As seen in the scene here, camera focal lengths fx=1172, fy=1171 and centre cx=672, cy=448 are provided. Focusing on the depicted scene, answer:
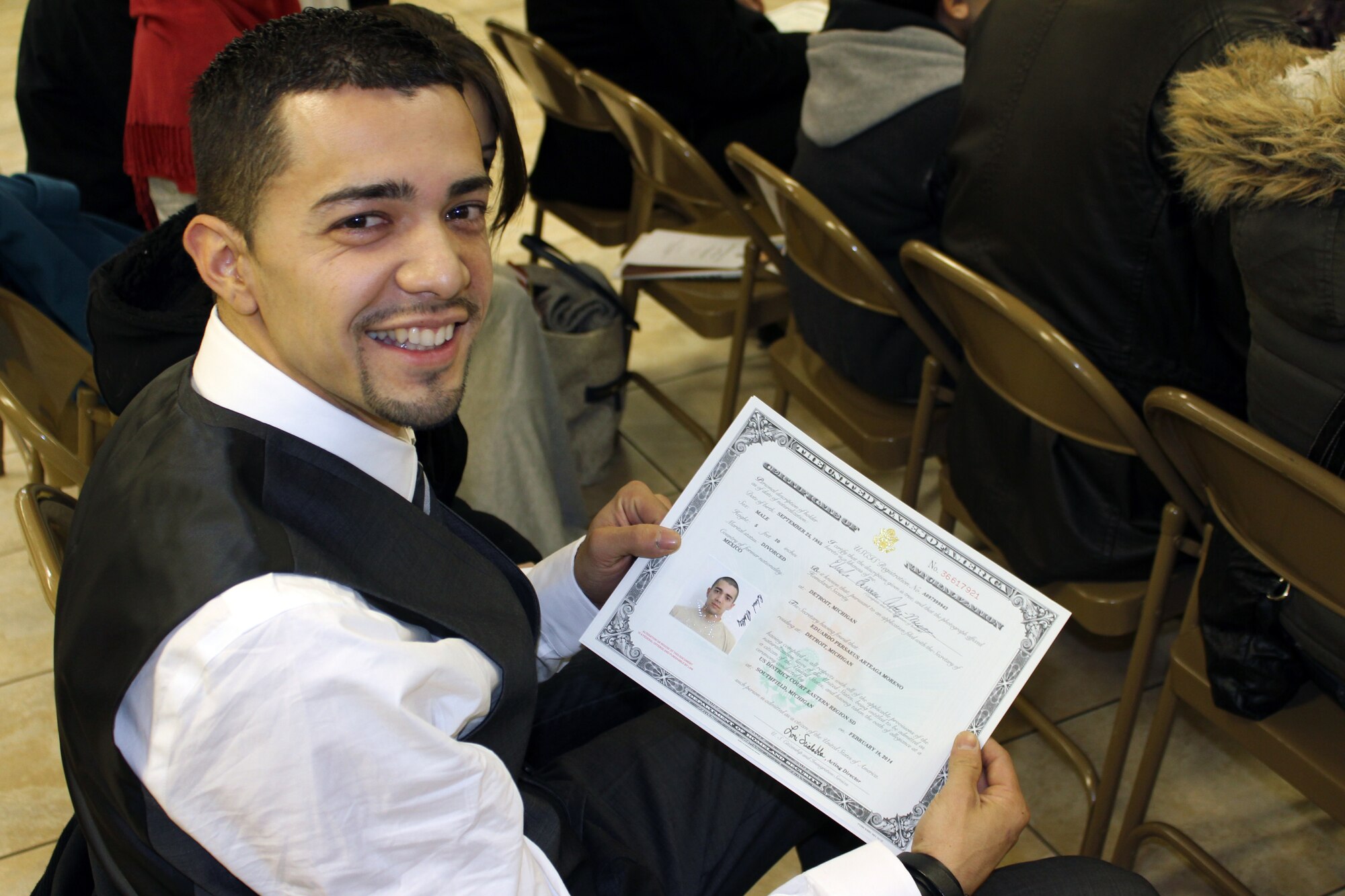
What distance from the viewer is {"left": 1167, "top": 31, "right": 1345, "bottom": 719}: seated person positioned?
119 cm

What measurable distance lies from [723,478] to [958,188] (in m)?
0.91

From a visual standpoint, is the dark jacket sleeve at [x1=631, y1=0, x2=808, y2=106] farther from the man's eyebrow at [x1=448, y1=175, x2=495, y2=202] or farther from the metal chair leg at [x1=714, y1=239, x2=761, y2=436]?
the man's eyebrow at [x1=448, y1=175, x2=495, y2=202]

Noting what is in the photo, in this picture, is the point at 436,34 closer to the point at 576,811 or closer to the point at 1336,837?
the point at 576,811

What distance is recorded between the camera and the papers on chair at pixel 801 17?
10.3ft

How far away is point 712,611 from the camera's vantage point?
44.0 inches

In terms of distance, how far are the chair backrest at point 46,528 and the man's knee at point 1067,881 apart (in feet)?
2.88

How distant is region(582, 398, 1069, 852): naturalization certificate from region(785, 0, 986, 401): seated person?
0.95m

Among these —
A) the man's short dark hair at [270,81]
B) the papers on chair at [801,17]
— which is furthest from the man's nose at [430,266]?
the papers on chair at [801,17]

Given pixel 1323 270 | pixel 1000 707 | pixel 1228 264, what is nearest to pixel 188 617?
pixel 1000 707

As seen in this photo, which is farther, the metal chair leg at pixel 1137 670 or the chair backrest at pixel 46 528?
the metal chair leg at pixel 1137 670

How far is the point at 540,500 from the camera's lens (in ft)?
7.06

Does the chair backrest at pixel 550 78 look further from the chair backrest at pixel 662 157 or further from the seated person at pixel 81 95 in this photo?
the seated person at pixel 81 95
